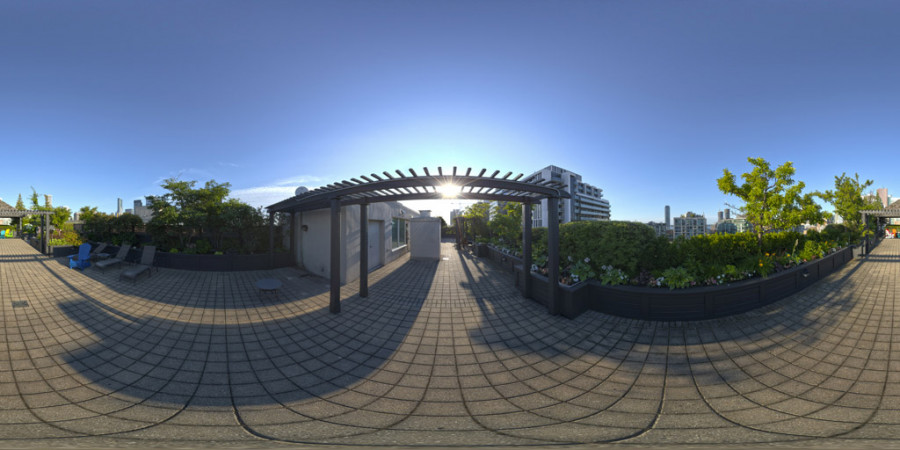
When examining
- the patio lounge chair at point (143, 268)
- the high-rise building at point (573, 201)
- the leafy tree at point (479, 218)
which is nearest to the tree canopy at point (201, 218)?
the patio lounge chair at point (143, 268)

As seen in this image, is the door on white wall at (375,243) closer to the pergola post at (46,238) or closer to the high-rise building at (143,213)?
the high-rise building at (143,213)

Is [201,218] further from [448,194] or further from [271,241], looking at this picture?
[448,194]

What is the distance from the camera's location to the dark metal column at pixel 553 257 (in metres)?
5.73

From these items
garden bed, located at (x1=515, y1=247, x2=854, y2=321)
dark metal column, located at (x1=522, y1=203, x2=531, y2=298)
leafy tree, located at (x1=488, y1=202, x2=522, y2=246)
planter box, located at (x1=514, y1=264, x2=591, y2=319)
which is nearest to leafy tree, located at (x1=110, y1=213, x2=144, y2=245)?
leafy tree, located at (x1=488, y1=202, x2=522, y2=246)

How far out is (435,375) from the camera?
3471mm

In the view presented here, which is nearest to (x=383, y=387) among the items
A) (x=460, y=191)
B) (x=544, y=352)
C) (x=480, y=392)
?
(x=480, y=392)

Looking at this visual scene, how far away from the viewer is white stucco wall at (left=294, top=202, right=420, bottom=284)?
8828 millimetres

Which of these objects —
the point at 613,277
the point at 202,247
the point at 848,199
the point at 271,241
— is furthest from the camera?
the point at 848,199

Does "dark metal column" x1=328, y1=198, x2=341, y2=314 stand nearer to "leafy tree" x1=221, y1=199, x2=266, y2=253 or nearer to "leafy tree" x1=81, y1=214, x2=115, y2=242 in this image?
"leafy tree" x1=221, y1=199, x2=266, y2=253

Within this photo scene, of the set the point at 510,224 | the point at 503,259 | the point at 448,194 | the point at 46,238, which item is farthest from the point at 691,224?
the point at 46,238

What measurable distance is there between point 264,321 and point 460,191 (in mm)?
4617

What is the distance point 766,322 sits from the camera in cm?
518

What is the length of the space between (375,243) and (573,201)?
218 feet

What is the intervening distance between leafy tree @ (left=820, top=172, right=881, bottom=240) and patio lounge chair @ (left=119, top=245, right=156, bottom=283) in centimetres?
3676
